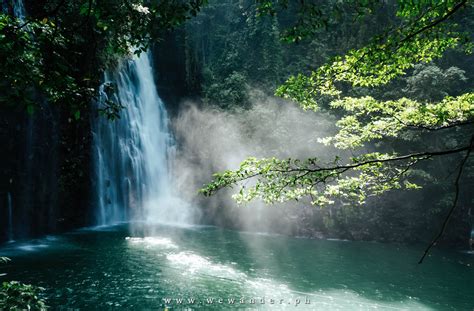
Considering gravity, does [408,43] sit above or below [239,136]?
below

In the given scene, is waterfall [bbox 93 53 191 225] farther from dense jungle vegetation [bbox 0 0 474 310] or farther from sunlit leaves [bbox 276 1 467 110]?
sunlit leaves [bbox 276 1 467 110]

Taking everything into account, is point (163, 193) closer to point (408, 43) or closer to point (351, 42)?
point (351, 42)

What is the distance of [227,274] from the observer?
12719mm

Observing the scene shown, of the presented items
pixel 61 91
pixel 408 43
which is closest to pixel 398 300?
pixel 408 43

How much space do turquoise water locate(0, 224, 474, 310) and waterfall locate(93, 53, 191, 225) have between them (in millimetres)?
4084

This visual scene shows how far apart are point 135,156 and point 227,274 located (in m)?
15.1

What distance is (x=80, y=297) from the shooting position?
374 inches

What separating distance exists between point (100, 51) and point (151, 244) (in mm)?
10579

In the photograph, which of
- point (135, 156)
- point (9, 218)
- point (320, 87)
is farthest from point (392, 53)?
point (135, 156)

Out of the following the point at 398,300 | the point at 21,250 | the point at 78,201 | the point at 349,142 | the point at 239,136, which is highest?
the point at 239,136

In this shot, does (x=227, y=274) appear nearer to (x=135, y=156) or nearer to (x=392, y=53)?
(x=392, y=53)

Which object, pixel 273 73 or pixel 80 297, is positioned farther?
pixel 273 73

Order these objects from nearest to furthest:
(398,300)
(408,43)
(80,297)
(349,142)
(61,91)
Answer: (61,91), (408,43), (349,142), (80,297), (398,300)

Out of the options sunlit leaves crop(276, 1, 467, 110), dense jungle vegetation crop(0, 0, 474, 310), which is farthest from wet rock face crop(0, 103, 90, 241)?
sunlit leaves crop(276, 1, 467, 110)
